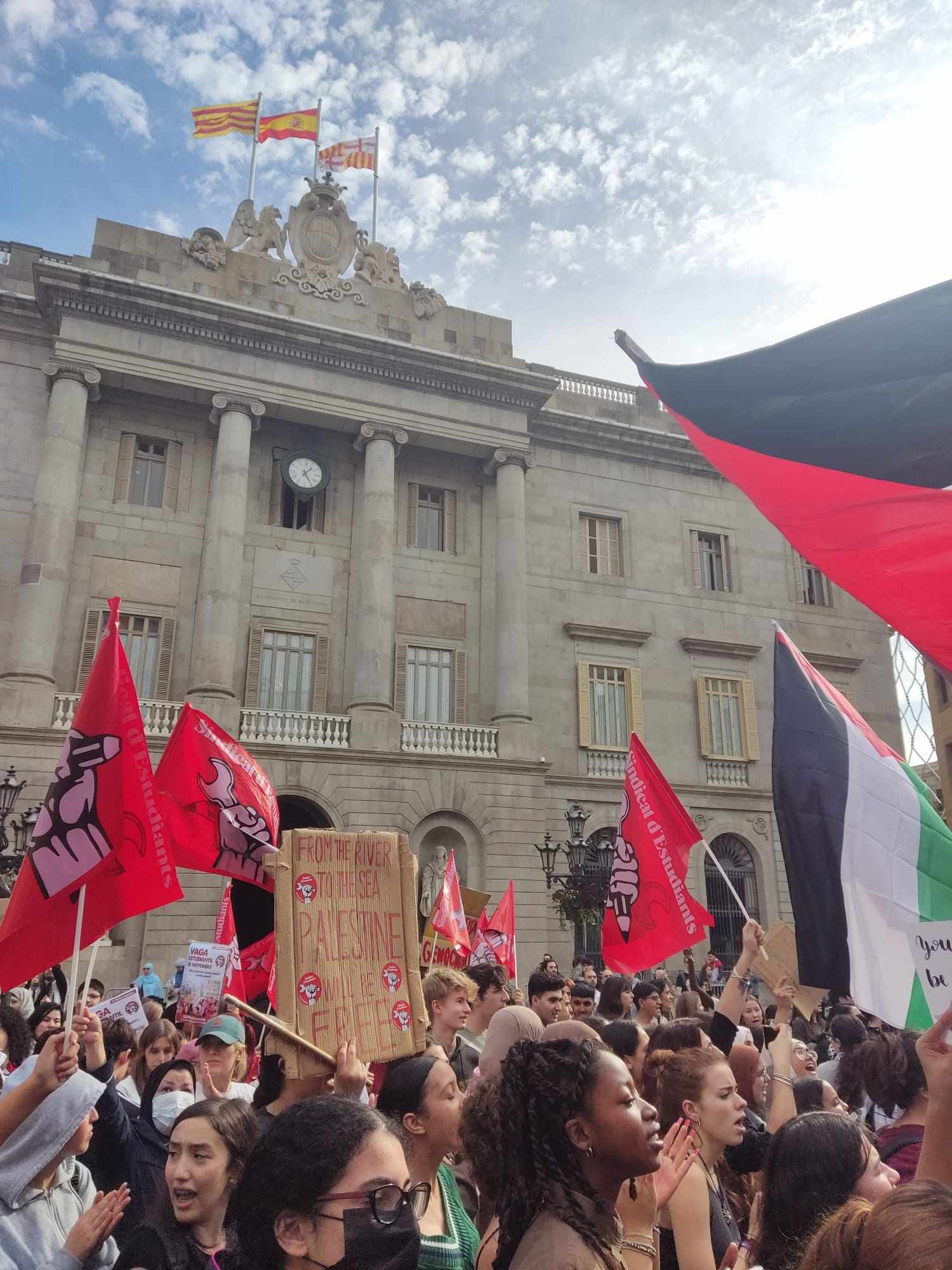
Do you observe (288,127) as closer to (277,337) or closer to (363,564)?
(277,337)

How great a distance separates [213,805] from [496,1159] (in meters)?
5.56

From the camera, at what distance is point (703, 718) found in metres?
25.8

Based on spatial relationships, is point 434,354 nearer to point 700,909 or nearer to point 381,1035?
point 700,909

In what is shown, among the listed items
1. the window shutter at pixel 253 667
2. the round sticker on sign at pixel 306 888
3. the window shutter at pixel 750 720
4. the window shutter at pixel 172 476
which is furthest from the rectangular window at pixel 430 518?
the round sticker on sign at pixel 306 888

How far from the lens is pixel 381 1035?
14.9 feet

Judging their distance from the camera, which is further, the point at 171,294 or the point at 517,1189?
the point at 171,294

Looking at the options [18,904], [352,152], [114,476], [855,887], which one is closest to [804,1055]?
[855,887]

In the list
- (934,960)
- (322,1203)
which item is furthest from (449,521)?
(322,1203)

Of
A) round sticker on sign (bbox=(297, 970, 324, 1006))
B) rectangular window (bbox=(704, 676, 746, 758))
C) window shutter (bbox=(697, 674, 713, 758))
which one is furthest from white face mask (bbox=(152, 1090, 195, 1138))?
rectangular window (bbox=(704, 676, 746, 758))

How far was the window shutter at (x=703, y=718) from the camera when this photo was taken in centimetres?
2562

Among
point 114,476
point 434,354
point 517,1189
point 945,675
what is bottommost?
point 517,1189

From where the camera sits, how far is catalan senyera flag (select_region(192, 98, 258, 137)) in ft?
81.4

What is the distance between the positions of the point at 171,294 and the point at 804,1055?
20.5 m

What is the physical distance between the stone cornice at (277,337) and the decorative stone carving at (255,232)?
A: 252 cm
